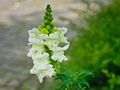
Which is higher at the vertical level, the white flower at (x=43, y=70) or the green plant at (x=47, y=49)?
the green plant at (x=47, y=49)

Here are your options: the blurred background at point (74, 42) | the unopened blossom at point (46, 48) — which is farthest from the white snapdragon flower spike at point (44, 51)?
the blurred background at point (74, 42)

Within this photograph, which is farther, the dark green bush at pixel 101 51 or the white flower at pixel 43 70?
the dark green bush at pixel 101 51

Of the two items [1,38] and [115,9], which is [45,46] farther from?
[1,38]

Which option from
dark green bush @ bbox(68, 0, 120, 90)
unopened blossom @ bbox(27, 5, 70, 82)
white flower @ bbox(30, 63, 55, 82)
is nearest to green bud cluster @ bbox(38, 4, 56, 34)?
unopened blossom @ bbox(27, 5, 70, 82)

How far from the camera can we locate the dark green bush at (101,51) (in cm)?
430

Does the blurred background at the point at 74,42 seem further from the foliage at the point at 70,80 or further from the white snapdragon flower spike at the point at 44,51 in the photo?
the white snapdragon flower spike at the point at 44,51

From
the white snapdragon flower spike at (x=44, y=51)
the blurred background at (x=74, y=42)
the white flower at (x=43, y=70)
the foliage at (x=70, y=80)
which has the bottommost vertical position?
the blurred background at (x=74, y=42)

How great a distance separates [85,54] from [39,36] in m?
2.72

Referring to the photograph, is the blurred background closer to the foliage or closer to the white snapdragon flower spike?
the foliage

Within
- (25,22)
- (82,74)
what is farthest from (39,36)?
(25,22)

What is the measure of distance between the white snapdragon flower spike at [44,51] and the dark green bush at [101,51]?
2.21 meters

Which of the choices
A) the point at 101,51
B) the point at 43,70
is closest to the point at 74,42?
the point at 101,51

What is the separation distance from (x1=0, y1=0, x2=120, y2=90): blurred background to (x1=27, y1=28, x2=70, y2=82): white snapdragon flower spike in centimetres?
106

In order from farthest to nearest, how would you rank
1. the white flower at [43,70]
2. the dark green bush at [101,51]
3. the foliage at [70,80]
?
the dark green bush at [101,51] < the foliage at [70,80] < the white flower at [43,70]
